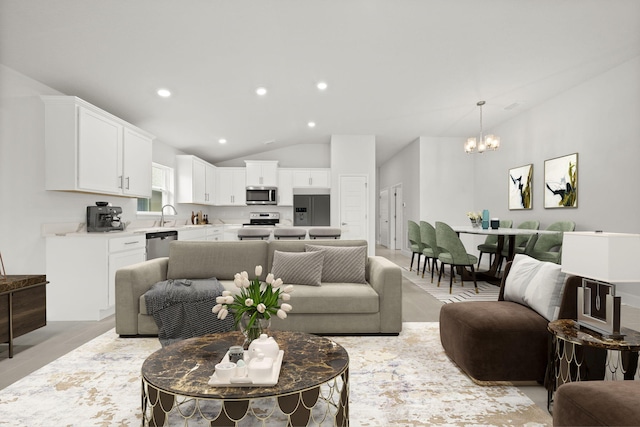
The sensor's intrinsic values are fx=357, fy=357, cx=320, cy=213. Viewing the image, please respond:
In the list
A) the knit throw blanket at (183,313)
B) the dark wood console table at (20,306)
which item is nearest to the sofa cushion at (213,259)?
the knit throw blanket at (183,313)

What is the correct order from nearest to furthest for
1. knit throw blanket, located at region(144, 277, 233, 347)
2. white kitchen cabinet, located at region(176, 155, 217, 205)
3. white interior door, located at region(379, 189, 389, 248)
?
knit throw blanket, located at region(144, 277, 233, 347) → white kitchen cabinet, located at region(176, 155, 217, 205) → white interior door, located at region(379, 189, 389, 248)

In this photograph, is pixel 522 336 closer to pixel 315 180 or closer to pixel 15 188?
pixel 15 188

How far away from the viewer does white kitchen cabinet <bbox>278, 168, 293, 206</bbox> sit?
27.5 feet

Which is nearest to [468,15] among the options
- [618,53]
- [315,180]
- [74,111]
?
[618,53]

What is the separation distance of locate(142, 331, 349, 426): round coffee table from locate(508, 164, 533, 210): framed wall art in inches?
231

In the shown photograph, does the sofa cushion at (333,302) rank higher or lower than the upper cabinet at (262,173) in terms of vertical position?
lower

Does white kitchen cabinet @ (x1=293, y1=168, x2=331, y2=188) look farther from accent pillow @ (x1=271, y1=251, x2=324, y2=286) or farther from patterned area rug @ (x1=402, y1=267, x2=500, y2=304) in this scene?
accent pillow @ (x1=271, y1=251, x2=324, y2=286)

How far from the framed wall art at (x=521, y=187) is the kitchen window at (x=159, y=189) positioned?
658cm

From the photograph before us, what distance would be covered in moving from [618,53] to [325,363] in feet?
16.9

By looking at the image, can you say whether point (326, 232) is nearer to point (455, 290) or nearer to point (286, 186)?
point (455, 290)

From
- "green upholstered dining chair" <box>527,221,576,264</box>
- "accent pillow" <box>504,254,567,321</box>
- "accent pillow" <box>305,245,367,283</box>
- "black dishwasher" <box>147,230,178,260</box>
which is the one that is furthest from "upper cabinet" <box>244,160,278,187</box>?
"accent pillow" <box>504,254,567,321</box>

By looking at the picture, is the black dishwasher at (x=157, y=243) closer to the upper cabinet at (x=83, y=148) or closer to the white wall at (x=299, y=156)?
the upper cabinet at (x=83, y=148)

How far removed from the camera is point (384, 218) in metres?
12.2

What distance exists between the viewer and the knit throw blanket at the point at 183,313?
2.86m
